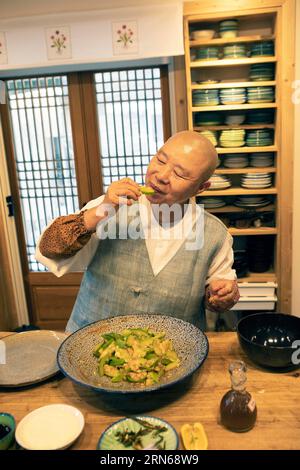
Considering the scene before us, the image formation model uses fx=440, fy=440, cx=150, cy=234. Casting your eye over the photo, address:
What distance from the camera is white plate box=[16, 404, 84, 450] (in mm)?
1030

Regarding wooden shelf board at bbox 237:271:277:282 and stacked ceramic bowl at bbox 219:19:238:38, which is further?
wooden shelf board at bbox 237:271:277:282

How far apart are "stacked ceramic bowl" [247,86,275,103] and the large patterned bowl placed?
2.04 metres

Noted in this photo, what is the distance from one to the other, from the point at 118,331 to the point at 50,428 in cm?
45

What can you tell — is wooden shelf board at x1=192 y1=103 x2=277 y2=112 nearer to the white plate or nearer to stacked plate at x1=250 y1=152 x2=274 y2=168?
stacked plate at x1=250 y1=152 x2=274 y2=168

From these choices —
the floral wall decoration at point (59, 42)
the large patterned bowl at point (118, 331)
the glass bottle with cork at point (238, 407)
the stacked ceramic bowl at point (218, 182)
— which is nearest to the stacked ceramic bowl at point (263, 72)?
the stacked ceramic bowl at point (218, 182)

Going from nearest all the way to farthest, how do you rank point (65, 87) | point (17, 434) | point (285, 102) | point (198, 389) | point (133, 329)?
1. point (17, 434)
2. point (198, 389)
3. point (133, 329)
4. point (285, 102)
5. point (65, 87)

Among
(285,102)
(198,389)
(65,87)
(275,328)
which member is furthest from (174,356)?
(65,87)

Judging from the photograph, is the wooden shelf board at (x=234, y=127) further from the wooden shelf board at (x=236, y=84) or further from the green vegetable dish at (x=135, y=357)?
the green vegetable dish at (x=135, y=357)

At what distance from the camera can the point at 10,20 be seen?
10.2 feet

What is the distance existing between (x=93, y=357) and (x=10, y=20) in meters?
2.71

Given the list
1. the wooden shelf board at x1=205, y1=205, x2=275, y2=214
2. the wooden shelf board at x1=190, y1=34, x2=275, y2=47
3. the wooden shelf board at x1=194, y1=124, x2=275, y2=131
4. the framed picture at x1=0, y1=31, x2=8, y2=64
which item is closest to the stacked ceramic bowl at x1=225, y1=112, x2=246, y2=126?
the wooden shelf board at x1=194, y1=124, x2=275, y2=131

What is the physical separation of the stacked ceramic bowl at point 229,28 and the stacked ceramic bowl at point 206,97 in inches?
15.1

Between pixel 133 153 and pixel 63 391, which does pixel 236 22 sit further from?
pixel 63 391

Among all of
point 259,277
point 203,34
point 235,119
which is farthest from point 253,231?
point 203,34
